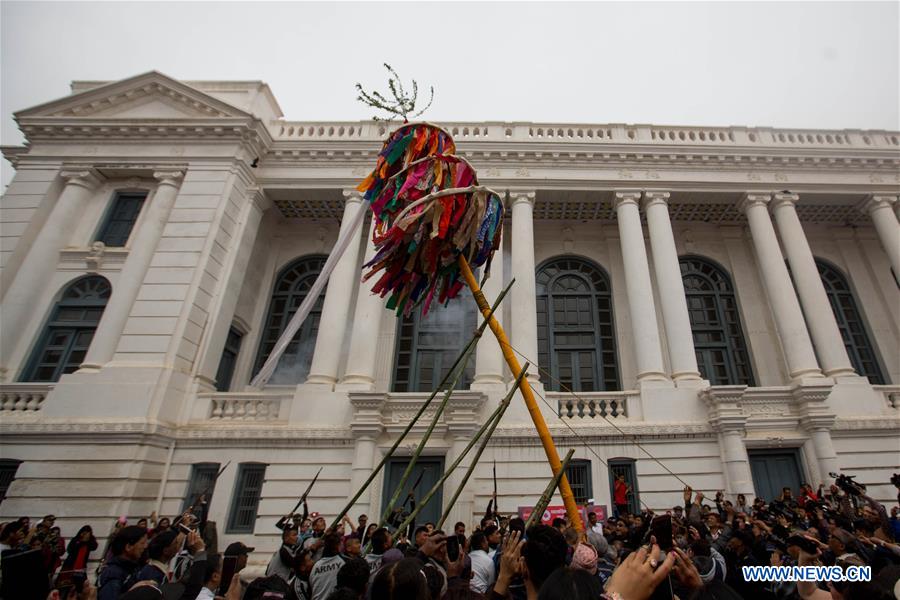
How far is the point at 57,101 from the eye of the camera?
52.1 feet

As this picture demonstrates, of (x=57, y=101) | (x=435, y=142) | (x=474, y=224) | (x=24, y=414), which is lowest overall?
(x=24, y=414)

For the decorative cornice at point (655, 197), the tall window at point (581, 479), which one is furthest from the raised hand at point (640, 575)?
the decorative cornice at point (655, 197)

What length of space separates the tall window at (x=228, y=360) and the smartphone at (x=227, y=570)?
11979mm

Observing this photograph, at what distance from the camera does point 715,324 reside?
16.7m

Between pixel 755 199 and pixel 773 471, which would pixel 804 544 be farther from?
pixel 755 199

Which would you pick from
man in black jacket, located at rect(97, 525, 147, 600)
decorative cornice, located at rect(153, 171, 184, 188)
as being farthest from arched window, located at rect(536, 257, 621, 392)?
decorative cornice, located at rect(153, 171, 184, 188)

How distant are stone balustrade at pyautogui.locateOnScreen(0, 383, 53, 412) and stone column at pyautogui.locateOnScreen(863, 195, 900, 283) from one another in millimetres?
26415

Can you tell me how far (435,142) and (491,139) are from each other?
30.4 feet

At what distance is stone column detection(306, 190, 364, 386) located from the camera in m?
13.4

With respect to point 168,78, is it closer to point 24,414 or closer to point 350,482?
point 24,414

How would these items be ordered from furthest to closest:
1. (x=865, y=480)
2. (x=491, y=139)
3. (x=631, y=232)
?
(x=491, y=139) < (x=631, y=232) < (x=865, y=480)

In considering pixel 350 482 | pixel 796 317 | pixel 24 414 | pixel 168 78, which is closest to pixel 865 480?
pixel 796 317

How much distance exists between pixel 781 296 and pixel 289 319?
54.9ft

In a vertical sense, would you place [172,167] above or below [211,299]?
above
